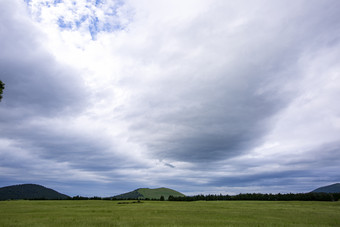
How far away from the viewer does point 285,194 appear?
7372 inches

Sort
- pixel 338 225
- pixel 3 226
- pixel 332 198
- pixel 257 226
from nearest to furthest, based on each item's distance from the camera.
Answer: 1. pixel 3 226
2. pixel 257 226
3. pixel 338 225
4. pixel 332 198

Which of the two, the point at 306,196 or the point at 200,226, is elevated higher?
the point at 306,196

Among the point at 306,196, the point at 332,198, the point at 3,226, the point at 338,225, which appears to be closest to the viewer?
the point at 3,226

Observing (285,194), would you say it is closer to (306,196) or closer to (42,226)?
(306,196)

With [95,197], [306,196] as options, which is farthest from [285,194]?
[95,197]

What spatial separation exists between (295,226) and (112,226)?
2790 centimetres

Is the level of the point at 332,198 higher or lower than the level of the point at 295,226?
higher

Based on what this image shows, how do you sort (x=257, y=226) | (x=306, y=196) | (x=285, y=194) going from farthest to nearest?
(x=285, y=194) < (x=306, y=196) < (x=257, y=226)

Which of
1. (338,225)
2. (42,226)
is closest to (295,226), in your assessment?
(338,225)

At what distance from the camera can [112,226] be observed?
→ 1366 inches

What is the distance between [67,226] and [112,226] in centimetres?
635

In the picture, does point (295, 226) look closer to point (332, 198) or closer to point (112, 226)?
point (112, 226)

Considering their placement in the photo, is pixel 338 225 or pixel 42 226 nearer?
pixel 42 226

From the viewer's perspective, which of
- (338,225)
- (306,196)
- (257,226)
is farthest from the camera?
(306,196)
